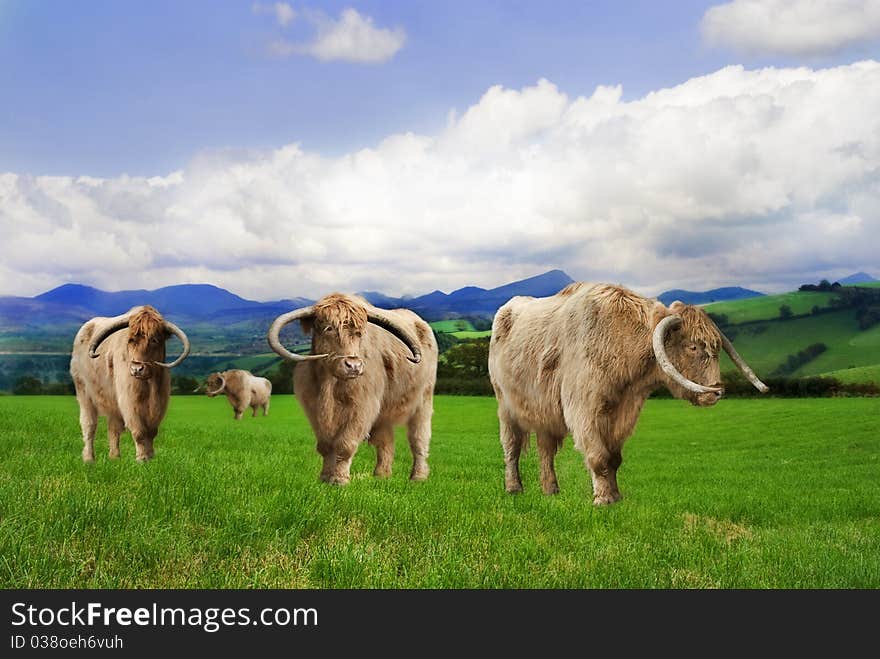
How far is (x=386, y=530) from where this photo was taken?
5715 mm

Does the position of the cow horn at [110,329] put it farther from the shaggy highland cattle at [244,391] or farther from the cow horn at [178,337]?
the shaggy highland cattle at [244,391]

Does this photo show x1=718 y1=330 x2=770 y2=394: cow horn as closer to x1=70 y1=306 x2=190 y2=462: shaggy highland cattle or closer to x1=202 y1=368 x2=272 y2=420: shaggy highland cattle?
x1=70 y1=306 x2=190 y2=462: shaggy highland cattle

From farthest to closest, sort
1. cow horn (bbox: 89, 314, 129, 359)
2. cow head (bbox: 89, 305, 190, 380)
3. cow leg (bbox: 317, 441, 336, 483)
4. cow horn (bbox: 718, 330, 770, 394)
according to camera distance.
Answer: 1. cow horn (bbox: 89, 314, 129, 359)
2. cow head (bbox: 89, 305, 190, 380)
3. cow leg (bbox: 317, 441, 336, 483)
4. cow horn (bbox: 718, 330, 770, 394)

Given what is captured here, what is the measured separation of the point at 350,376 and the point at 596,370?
8.61 ft

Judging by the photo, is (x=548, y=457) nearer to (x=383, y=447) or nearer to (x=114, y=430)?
(x=383, y=447)

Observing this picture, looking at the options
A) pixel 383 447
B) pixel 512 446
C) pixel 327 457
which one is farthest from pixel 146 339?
pixel 512 446

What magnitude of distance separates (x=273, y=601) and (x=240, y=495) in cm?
229

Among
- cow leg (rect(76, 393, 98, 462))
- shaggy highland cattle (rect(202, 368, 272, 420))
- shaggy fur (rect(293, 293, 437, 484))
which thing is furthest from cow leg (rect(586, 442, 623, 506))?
shaggy highland cattle (rect(202, 368, 272, 420))

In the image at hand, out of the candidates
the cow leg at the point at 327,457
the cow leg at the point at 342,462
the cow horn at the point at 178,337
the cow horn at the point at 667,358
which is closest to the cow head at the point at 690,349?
the cow horn at the point at 667,358

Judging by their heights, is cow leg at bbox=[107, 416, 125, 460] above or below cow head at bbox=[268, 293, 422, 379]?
below

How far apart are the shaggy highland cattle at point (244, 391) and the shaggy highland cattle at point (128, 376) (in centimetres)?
1353

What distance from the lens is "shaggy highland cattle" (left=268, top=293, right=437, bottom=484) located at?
752 cm

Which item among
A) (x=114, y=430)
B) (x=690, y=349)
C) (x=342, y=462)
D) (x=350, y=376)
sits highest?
(x=690, y=349)

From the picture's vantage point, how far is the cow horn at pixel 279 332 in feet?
24.1
